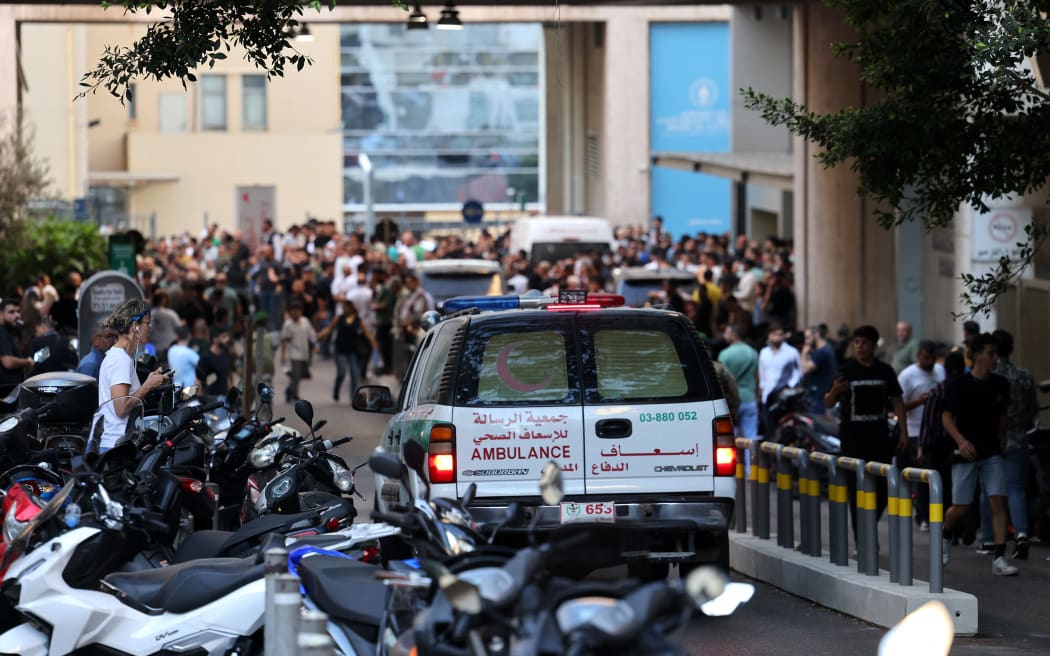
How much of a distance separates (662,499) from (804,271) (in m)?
17.7

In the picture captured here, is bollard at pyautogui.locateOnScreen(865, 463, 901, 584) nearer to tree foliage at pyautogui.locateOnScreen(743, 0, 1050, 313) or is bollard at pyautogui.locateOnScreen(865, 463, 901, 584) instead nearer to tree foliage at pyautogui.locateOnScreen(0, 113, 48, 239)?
tree foliage at pyautogui.locateOnScreen(743, 0, 1050, 313)

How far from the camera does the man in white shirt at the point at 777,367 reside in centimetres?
1875

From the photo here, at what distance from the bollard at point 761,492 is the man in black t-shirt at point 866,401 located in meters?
0.58

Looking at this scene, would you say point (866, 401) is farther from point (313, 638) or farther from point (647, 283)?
point (647, 283)

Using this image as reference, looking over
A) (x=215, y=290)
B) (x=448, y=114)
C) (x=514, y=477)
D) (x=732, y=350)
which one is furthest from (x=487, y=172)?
(x=514, y=477)

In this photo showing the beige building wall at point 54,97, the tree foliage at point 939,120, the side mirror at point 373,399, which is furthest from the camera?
the beige building wall at point 54,97

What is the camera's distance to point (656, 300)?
84.8 feet

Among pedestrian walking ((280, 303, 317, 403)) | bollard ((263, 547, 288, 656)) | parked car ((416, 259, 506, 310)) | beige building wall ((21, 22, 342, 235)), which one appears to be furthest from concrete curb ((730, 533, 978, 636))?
beige building wall ((21, 22, 342, 235))

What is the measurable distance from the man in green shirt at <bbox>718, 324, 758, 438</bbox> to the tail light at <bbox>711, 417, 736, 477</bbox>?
25.1 feet

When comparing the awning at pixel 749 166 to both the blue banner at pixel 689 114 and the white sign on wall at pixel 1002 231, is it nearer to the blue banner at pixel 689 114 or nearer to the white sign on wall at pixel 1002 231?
the white sign on wall at pixel 1002 231

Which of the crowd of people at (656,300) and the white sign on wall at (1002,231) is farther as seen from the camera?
the white sign on wall at (1002,231)

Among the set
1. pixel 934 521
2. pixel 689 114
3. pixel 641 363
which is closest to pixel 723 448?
pixel 641 363

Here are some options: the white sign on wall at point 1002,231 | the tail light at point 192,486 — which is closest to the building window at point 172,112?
the white sign on wall at point 1002,231

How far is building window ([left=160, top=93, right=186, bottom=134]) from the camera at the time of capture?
7371 cm
